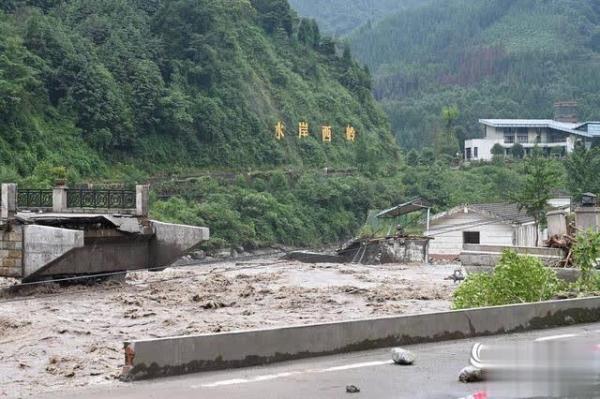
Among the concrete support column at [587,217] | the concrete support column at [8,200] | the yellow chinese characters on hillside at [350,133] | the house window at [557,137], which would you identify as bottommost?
the concrete support column at [587,217]

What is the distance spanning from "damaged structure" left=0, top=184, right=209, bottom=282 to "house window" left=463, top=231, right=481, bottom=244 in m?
16.4

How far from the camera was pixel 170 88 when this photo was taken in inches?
3226

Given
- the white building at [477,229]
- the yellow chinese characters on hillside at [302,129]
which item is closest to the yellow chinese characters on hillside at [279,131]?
the yellow chinese characters on hillside at [302,129]

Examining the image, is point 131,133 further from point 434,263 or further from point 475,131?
point 475,131

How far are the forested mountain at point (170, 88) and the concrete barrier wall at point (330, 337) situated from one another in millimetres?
46272

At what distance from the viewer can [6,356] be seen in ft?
52.9

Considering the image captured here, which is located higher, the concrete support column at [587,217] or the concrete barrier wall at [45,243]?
the concrete support column at [587,217]

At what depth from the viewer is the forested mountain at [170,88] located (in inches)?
2621

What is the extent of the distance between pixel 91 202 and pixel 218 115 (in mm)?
47532

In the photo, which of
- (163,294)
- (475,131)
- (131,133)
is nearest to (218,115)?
(131,133)

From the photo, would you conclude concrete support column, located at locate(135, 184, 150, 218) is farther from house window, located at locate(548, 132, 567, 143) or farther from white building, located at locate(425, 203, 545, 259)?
house window, located at locate(548, 132, 567, 143)

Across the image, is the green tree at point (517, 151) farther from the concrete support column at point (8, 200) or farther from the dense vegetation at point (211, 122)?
the concrete support column at point (8, 200)

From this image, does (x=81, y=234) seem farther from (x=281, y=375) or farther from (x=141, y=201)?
(x=281, y=375)

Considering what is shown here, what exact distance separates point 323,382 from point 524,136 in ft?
365
